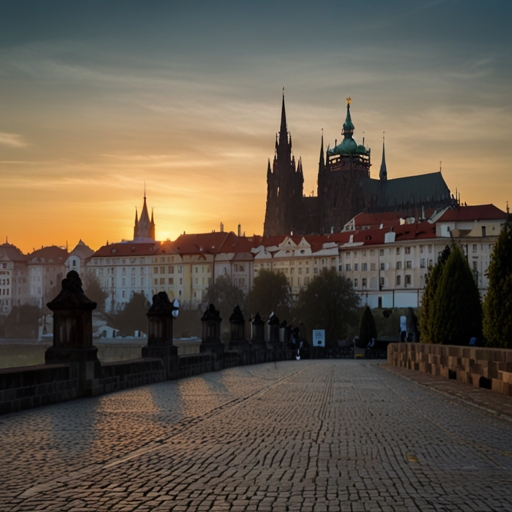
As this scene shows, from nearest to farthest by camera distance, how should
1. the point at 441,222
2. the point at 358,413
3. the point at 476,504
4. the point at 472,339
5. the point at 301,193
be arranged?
the point at 476,504, the point at 358,413, the point at 472,339, the point at 441,222, the point at 301,193

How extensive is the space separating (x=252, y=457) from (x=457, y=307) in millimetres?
25926

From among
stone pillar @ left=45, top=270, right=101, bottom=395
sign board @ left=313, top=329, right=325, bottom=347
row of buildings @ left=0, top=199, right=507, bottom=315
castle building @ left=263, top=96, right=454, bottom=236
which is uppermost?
castle building @ left=263, top=96, right=454, bottom=236

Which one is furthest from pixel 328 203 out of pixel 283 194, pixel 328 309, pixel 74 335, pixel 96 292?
pixel 74 335

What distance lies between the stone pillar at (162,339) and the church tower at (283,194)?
533ft

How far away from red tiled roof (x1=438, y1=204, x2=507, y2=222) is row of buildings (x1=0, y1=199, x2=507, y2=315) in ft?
0.50

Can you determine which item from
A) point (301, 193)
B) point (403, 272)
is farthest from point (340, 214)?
point (403, 272)

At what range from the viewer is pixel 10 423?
1234cm

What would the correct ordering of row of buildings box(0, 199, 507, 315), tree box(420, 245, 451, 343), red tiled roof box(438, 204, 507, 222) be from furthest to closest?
row of buildings box(0, 199, 507, 315) < red tiled roof box(438, 204, 507, 222) < tree box(420, 245, 451, 343)

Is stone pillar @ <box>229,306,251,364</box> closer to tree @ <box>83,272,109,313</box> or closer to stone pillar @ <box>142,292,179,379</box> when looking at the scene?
stone pillar @ <box>142,292,179,379</box>

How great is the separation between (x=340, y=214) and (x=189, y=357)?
→ 564ft

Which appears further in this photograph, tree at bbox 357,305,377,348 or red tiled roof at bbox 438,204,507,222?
red tiled roof at bbox 438,204,507,222

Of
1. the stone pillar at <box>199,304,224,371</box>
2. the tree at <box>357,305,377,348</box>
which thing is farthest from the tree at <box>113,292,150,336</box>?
the stone pillar at <box>199,304,224,371</box>

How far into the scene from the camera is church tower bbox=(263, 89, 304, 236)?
623ft

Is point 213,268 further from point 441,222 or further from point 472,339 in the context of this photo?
point 472,339
